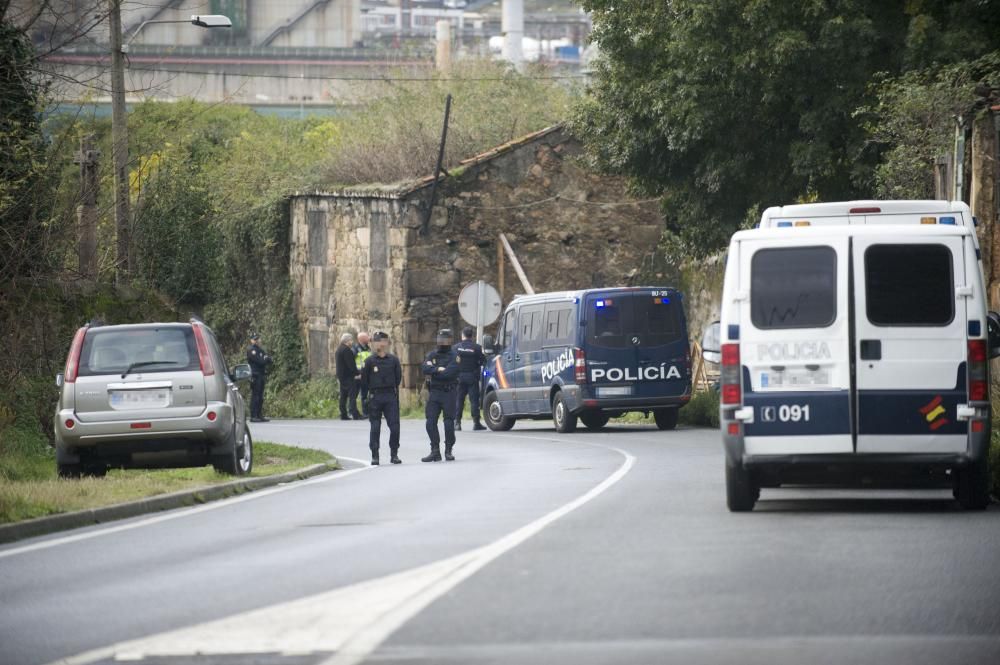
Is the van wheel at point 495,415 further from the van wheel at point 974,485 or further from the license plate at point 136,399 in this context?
the van wheel at point 974,485

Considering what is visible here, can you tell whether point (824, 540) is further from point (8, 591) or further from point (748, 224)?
point (748, 224)

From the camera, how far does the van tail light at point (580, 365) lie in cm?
2825

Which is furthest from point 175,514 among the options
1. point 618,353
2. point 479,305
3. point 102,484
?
point 479,305

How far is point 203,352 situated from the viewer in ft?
60.2

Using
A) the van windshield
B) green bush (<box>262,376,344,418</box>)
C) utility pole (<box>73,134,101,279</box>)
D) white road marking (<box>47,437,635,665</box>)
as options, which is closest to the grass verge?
utility pole (<box>73,134,101,279</box>)

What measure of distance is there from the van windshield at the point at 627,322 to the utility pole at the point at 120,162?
24.0ft

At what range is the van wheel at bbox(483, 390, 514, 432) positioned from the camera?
31.6m

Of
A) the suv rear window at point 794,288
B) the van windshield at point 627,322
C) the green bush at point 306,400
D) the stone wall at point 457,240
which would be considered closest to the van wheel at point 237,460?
the suv rear window at point 794,288

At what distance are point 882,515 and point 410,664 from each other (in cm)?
698

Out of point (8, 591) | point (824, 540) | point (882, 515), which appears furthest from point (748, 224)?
point (8, 591)

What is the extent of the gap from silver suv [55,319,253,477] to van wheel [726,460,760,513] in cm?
647

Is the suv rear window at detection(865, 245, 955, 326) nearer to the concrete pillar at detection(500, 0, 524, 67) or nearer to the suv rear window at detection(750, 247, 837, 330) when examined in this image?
the suv rear window at detection(750, 247, 837, 330)

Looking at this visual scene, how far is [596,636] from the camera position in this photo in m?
7.70

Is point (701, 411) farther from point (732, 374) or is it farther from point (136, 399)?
point (732, 374)
